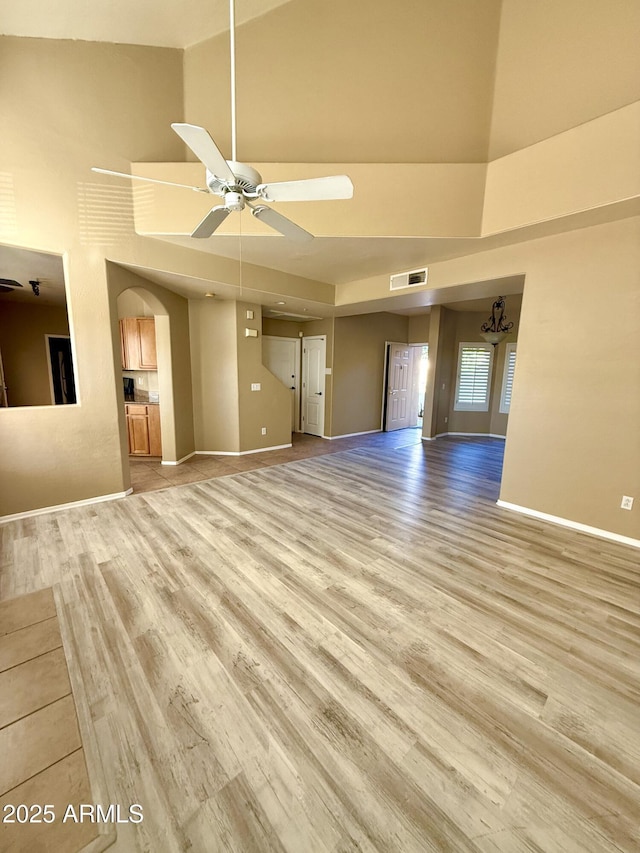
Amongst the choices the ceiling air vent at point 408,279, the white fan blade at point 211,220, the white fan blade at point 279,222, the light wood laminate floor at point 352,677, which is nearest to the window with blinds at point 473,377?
the ceiling air vent at point 408,279

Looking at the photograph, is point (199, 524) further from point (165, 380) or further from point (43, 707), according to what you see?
point (165, 380)

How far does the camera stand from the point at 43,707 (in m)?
1.50

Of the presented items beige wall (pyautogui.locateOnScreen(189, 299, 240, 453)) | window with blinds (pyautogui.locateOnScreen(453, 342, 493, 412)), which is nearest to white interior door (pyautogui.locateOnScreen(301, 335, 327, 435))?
beige wall (pyautogui.locateOnScreen(189, 299, 240, 453))

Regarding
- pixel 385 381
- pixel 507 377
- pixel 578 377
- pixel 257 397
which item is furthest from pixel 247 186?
pixel 507 377

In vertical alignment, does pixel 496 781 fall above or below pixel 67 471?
below

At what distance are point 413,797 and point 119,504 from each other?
11.9ft

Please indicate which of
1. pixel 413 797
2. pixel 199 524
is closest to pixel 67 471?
pixel 199 524

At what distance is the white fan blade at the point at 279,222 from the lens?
2013 millimetres

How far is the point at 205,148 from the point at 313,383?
579cm

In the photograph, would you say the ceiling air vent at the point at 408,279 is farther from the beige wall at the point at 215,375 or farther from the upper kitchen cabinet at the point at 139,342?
the upper kitchen cabinet at the point at 139,342

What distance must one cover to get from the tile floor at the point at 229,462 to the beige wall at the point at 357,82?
386cm

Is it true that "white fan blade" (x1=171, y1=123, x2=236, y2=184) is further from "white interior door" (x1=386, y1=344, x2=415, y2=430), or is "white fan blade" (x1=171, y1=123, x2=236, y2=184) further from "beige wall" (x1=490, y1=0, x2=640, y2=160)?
"white interior door" (x1=386, y1=344, x2=415, y2=430)

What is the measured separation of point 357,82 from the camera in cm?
325

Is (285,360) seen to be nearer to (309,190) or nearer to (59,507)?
(59,507)
